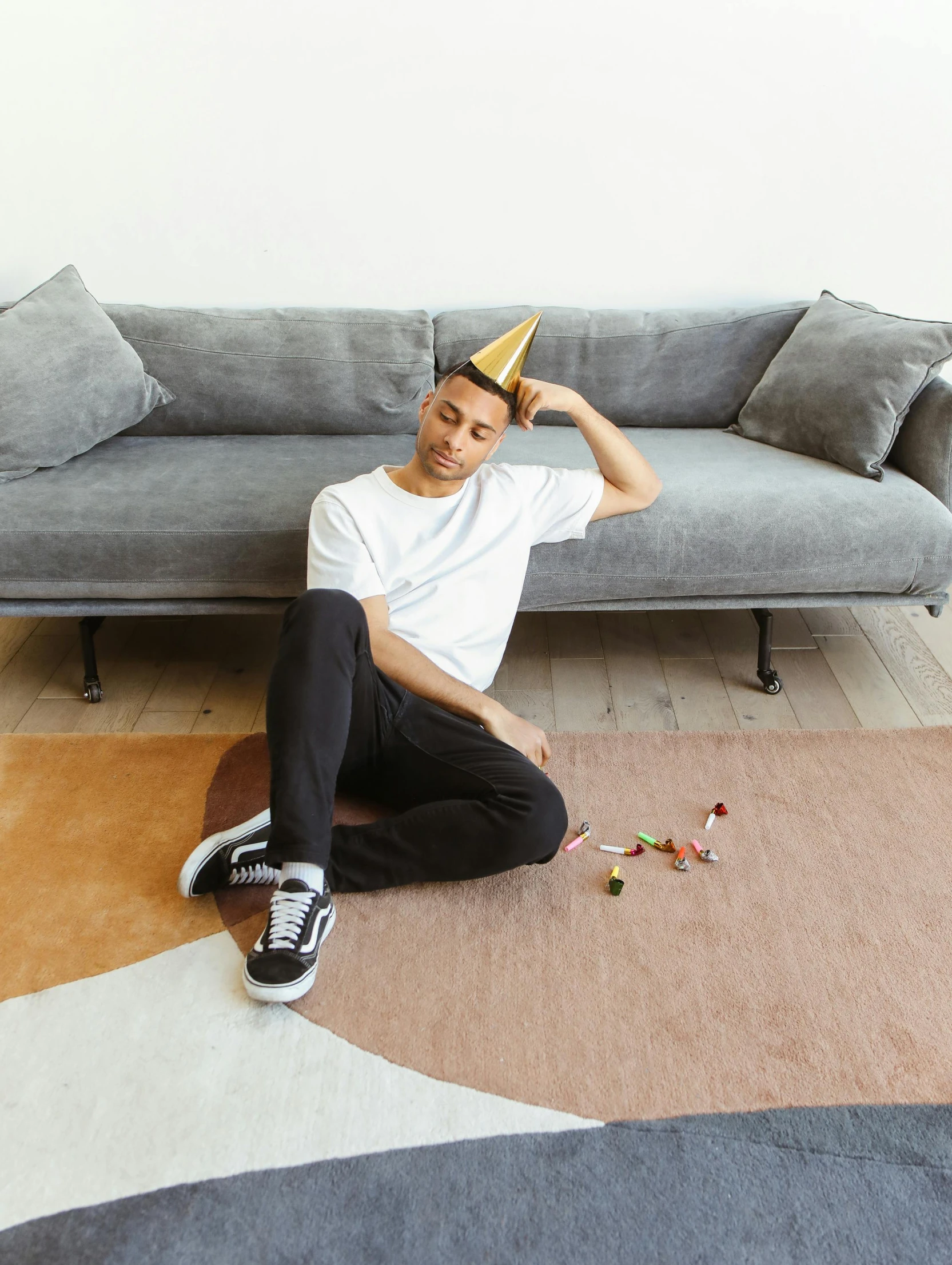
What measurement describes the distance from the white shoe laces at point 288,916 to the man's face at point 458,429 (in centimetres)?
77

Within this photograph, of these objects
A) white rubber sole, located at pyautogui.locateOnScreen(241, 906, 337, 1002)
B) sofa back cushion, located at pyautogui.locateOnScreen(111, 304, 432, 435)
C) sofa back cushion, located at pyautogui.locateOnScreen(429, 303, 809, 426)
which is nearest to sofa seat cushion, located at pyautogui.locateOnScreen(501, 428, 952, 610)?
sofa back cushion, located at pyautogui.locateOnScreen(429, 303, 809, 426)

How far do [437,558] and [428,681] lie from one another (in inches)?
9.8

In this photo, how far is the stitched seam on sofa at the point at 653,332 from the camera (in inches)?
99.6

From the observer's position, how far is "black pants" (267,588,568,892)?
1.45 metres


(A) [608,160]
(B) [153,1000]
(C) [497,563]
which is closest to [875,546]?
(C) [497,563]

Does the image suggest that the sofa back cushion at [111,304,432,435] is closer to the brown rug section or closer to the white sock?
the brown rug section

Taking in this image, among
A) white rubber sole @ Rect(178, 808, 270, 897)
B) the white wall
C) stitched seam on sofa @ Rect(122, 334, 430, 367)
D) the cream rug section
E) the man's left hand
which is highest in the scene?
the white wall

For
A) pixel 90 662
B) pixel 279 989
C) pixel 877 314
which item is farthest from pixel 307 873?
pixel 877 314

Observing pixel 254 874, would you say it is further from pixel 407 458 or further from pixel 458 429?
pixel 407 458

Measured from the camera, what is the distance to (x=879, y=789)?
192 centimetres

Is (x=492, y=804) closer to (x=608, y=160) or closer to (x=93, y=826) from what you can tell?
(x=93, y=826)

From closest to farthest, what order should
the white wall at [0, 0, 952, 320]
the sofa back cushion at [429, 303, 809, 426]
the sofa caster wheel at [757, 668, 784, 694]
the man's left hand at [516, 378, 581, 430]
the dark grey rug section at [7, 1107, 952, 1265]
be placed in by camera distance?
the dark grey rug section at [7, 1107, 952, 1265]
the man's left hand at [516, 378, 581, 430]
the sofa caster wheel at [757, 668, 784, 694]
the white wall at [0, 0, 952, 320]
the sofa back cushion at [429, 303, 809, 426]

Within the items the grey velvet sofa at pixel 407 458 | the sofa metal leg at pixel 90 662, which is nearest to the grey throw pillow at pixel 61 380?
the grey velvet sofa at pixel 407 458

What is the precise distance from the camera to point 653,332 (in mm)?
2543
